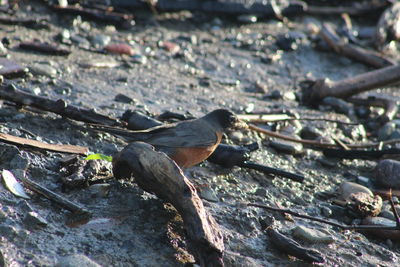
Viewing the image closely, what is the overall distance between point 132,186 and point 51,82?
215 cm

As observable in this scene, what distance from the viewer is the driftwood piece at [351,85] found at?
22.0 feet

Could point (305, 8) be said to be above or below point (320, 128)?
above

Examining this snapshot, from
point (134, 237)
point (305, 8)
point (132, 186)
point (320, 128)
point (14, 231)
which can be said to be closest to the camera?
point (14, 231)

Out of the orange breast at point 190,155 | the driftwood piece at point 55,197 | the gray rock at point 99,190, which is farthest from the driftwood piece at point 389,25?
the driftwood piece at point 55,197

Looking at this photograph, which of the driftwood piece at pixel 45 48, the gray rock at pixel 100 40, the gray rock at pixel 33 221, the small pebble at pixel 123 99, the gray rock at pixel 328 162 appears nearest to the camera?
the gray rock at pixel 33 221

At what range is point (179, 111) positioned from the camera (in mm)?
5832

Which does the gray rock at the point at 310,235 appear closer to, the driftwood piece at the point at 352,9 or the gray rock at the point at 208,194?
the gray rock at the point at 208,194

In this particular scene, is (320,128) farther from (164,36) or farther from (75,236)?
(75,236)

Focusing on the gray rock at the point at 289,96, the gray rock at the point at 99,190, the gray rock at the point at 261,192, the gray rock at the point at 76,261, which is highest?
the gray rock at the point at 99,190

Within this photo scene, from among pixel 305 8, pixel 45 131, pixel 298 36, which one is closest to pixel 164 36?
pixel 298 36

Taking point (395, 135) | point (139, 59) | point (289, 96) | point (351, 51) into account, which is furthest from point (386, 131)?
point (139, 59)

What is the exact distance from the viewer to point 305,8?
942cm

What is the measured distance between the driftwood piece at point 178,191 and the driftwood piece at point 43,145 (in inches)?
23.1

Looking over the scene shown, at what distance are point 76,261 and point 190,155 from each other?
1.41 metres
